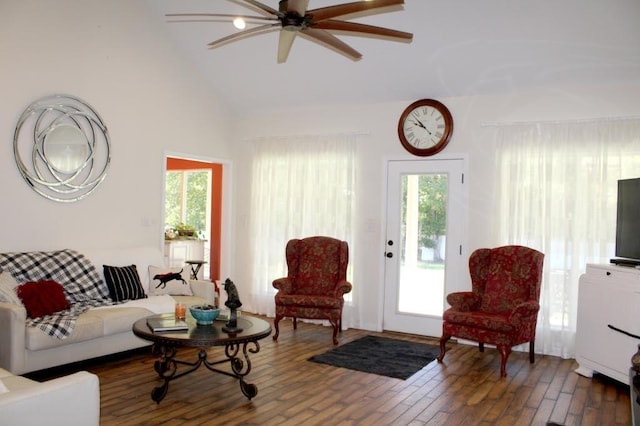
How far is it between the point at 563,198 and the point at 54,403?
4.78m

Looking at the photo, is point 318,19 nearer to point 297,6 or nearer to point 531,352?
point 297,6

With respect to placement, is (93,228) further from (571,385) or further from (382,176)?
Answer: (571,385)

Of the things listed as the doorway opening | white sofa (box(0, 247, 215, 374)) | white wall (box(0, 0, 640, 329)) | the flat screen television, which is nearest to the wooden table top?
white sofa (box(0, 247, 215, 374))

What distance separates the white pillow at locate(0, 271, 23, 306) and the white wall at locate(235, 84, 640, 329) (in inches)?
134

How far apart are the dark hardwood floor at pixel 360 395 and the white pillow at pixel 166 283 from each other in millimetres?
698

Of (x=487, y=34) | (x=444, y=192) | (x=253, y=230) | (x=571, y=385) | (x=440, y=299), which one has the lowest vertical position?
(x=571, y=385)

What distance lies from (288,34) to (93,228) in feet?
10.5

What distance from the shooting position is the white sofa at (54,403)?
2.09 meters

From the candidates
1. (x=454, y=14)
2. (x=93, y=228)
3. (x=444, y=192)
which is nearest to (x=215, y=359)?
(x=93, y=228)

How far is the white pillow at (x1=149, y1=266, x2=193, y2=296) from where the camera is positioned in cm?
552

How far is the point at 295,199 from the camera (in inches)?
270

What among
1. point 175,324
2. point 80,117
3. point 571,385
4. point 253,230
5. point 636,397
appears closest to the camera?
point 636,397

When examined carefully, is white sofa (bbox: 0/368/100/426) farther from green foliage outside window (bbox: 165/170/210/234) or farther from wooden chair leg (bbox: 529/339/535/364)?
green foliage outside window (bbox: 165/170/210/234)

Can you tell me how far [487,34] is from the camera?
5012mm
